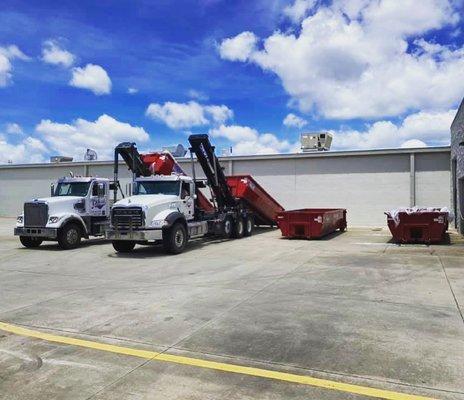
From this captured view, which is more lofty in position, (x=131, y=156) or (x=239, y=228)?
(x=131, y=156)

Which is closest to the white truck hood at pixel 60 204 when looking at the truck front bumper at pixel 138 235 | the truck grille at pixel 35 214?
the truck grille at pixel 35 214

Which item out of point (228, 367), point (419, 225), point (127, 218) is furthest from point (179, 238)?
point (228, 367)

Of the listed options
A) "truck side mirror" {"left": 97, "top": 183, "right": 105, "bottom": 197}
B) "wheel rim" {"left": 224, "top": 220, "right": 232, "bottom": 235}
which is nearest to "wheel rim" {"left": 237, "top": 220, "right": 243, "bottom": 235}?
"wheel rim" {"left": 224, "top": 220, "right": 232, "bottom": 235}

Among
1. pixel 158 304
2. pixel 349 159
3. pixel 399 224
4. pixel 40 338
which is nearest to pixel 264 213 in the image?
pixel 349 159

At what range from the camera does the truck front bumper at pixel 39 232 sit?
51.4 feet

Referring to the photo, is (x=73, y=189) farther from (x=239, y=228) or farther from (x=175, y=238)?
(x=239, y=228)

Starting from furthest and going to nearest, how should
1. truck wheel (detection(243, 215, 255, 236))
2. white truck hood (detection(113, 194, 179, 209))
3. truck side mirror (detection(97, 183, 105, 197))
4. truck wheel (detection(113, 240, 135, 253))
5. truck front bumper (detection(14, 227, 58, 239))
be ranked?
truck wheel (detection(243, 215, 255, 236)), truck side mirror (detection(97, 183, 105, 197)), truck front bumper (detection(14, 227, 58, 239)), truck wheel (detection(113, 240, 135, 253)), white truck hood (detection(113, 194, 179, 209))

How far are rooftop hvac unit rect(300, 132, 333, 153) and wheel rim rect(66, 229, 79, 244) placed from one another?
14845 mm

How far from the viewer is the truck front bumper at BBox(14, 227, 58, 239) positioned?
51.4 ft

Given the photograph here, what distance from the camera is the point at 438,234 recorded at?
16109 mm

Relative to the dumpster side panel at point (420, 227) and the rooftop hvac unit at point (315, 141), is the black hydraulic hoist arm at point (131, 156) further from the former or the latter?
the rooftop hvac unit at point (315, 141)

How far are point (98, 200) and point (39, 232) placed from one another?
2483mm

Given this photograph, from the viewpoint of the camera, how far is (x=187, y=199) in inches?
635

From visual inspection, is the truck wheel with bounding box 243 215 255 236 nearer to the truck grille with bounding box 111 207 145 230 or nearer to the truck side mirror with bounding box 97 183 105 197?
the truck side mirror with bounding box 97 183 105 197
